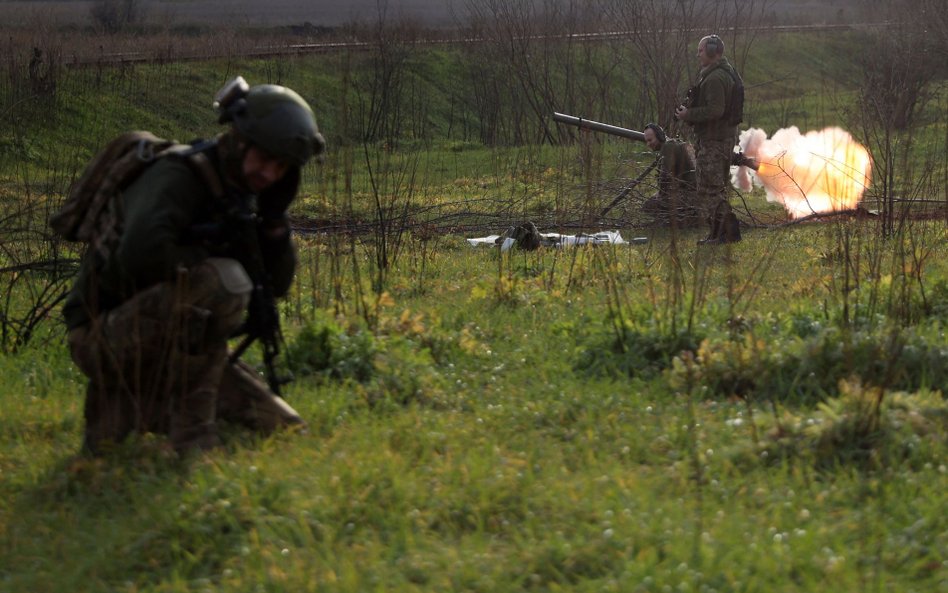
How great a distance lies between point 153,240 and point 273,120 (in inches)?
26.7

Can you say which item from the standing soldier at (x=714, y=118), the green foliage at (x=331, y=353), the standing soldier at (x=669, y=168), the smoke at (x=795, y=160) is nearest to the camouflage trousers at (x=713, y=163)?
the standing soldier at (x=714, y=118)

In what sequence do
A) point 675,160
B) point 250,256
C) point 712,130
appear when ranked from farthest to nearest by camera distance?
point 675,160 < point 712,130 < point 250,256

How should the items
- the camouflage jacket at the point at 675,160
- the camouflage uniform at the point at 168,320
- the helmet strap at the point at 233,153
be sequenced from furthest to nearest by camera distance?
1. the camouflage jacket at the point at 675,160
2. the helmet strap at the point at 233,153
3. the camouflage uniform at the point at 168,320

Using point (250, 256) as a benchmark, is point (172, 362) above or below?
below

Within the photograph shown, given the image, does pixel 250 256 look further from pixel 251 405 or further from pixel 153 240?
pixel 251 405

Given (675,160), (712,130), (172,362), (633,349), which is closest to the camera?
(172,362)

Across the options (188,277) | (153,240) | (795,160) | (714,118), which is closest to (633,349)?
(188,277)

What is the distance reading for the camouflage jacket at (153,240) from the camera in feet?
15.3

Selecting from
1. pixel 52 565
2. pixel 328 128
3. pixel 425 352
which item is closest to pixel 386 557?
pixel 52 565

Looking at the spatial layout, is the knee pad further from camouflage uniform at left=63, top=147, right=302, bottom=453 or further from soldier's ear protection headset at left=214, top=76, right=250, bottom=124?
soldier's ear protection headset at left=214, top=76, right=250, bottom=124

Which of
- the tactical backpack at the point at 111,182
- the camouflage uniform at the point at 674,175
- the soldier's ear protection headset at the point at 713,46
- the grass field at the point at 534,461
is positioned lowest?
the grass field at the point at 534,461

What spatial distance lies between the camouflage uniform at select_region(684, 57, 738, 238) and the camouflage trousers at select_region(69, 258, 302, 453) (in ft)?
27.3

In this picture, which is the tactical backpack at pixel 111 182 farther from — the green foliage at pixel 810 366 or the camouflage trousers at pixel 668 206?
the camouflage trousers at pixel 668 206

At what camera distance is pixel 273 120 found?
480cm
